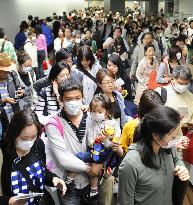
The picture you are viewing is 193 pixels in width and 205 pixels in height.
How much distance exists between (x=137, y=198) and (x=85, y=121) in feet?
2.90

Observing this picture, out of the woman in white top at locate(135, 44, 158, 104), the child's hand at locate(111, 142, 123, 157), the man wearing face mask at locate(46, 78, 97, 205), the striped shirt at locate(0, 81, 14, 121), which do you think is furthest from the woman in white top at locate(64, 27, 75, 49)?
the child's hand at locate(111, 142, 123, 157)

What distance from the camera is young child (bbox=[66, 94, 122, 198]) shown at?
115 inches

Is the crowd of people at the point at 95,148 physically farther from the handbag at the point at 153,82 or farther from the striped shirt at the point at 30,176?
the handbag at the point at 153,82

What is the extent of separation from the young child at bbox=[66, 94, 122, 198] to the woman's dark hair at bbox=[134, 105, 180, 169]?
40 cm

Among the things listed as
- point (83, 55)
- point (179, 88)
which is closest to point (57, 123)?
point (179, 88)

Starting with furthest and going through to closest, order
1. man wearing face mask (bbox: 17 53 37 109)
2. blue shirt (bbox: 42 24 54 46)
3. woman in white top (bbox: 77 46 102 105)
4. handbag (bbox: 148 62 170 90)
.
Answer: blue shirt (bbox: 42 24 54 46)
handbag (bbox: 148 62 170 90)
man wearing face mask (bbox: 17 53 37 109)
woman in white top (bbox: 77 46 102 105)

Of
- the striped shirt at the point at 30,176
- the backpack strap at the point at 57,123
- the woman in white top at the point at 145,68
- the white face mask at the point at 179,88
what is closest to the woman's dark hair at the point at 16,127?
the striped shirt at the point at 30,176

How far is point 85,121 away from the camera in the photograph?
324cm

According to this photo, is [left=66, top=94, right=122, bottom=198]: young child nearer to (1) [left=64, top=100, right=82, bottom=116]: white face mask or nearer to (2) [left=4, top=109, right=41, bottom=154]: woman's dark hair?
(1) [left=64, top=100, right=82, bottom=116]: white face mask

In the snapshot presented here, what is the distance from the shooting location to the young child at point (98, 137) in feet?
9.62

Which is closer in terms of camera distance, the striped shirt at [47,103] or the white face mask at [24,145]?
the white face mask at [24,145]

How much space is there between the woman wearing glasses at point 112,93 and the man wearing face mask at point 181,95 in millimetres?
556

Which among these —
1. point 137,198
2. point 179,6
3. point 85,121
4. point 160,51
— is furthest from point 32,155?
point 179,6

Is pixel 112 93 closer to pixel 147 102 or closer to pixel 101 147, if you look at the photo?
pixel 147 102
